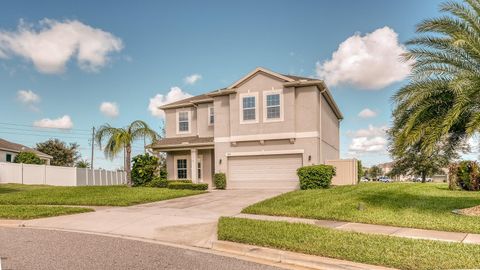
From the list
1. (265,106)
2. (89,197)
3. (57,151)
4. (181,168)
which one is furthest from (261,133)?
(57,151)

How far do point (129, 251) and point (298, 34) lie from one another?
47.6 feet

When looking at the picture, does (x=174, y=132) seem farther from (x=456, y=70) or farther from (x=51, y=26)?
(x=456, y=70)

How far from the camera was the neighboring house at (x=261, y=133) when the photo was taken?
22.2 m

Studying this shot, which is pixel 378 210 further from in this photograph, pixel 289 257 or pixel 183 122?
pixel 183 122

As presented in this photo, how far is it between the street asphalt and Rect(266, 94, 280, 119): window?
15.1 metres

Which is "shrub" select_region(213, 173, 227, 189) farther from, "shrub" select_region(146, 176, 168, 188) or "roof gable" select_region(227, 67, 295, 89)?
"roof gable" select_region(227, 67, 295, 89)

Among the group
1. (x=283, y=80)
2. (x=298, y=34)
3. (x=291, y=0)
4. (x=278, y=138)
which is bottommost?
(x=278, y=138)

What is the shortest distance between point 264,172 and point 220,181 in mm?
2901

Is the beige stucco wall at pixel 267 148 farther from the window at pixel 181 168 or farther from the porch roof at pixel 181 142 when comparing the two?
the window at pixel 181 168

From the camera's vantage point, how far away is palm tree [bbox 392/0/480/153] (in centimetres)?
1119

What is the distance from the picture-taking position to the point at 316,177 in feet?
66.4

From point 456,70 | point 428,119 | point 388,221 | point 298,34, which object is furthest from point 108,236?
point 298,34

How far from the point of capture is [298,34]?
1872 centimetres

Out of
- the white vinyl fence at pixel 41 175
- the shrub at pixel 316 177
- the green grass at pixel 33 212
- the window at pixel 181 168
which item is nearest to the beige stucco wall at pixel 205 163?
the window at pixel 181 168
